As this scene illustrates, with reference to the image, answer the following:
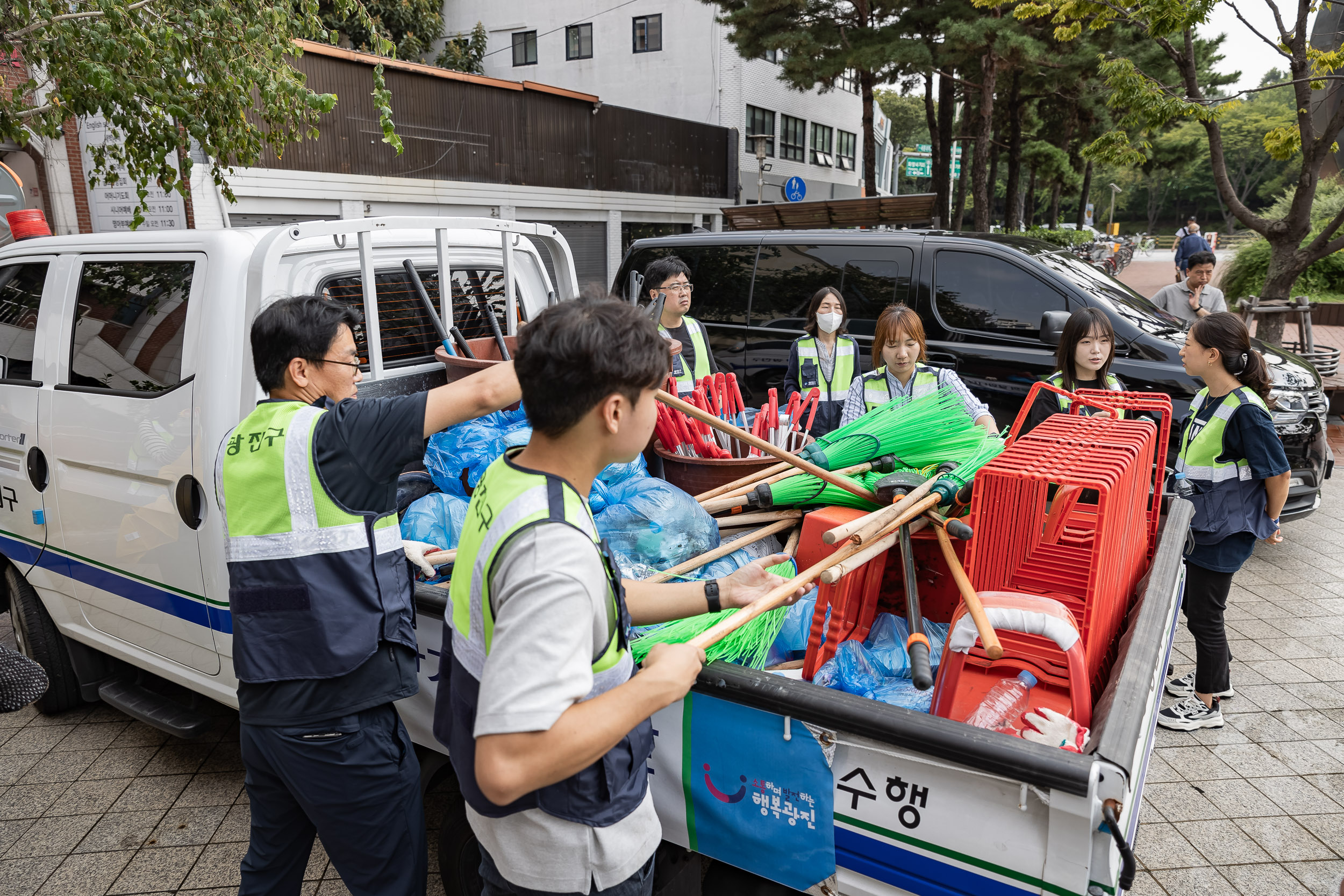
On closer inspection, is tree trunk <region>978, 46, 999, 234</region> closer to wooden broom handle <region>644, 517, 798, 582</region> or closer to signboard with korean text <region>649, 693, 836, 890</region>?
wooden broom handle <region>644, 517, 798, 582</region>

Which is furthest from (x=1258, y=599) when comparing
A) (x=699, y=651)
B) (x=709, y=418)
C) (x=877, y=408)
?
(x=699, y=651)

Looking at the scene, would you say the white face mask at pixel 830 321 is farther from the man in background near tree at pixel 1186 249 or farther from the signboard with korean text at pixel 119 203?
the signboard with korean text at pixel 119 203

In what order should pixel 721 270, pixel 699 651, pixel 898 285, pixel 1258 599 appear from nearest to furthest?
pixel 699 651, pixel 1258 599, pixel 898 285, pixel 721 270

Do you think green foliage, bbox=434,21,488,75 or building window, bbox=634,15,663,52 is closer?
green foliage, bbox=434,21,488,75

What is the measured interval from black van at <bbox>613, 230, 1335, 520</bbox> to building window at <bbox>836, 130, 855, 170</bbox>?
103 ft

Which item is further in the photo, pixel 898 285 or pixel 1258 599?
pixel 898 285

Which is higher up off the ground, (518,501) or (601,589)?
(518,501)

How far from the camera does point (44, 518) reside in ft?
11.1

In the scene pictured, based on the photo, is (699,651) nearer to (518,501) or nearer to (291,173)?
(518,501)

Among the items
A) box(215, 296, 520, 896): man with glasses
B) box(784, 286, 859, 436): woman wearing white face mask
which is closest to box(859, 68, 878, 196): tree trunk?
box(784, 286, 859, 436): woman wearing white face mask

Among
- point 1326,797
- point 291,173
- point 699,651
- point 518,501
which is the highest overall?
point 291,173

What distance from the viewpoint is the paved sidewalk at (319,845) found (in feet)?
9.34

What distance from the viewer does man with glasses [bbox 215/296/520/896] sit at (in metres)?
1.94

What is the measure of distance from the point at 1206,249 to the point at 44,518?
30.5 ft
